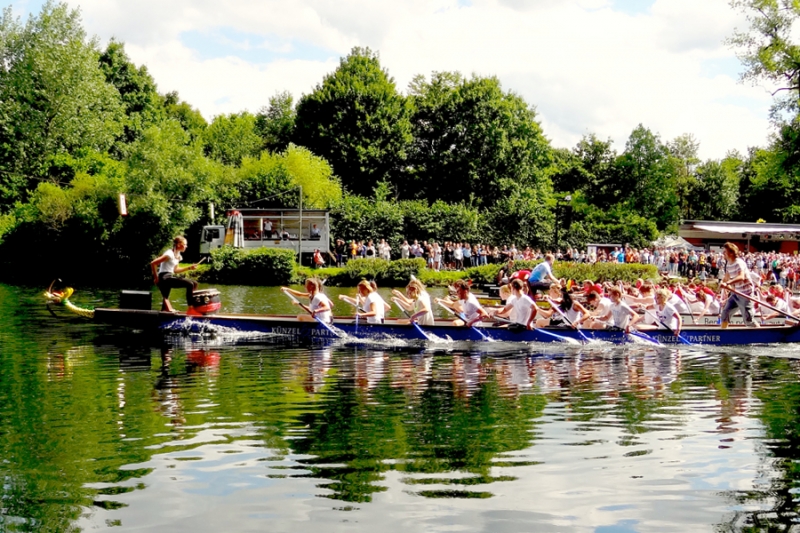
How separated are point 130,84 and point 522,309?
51.4 metres

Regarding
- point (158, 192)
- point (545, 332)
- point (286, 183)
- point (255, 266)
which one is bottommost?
point (545, 332)

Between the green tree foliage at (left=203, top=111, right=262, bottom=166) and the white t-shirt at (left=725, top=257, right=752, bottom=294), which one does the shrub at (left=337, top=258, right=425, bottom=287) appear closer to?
the white t-shirt at (left=725, top=257, right=752, bottom=294)

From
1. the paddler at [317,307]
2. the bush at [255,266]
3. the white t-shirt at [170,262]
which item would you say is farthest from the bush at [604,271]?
the white t-shirt at [170,262]

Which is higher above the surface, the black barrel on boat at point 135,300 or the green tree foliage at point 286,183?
the green tree foliage at point 286,183

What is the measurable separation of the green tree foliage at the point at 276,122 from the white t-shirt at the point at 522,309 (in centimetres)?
5320

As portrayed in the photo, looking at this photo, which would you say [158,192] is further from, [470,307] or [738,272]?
[738,272]

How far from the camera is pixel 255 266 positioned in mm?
41438

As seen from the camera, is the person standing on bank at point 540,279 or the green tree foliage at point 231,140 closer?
the person standing on bank at point 540,279

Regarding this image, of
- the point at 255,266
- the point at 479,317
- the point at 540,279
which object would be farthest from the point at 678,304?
the point at 255,266

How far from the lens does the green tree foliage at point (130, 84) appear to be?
6019 cm

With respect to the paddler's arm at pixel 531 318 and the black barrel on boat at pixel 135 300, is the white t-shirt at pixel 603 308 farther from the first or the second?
the black barrel on boat at pixel 135 300

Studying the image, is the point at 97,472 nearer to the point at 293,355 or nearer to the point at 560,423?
the point at 560,423

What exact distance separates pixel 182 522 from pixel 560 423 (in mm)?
5654

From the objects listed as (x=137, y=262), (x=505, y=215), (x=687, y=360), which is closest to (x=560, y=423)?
(x=687, y=360)
